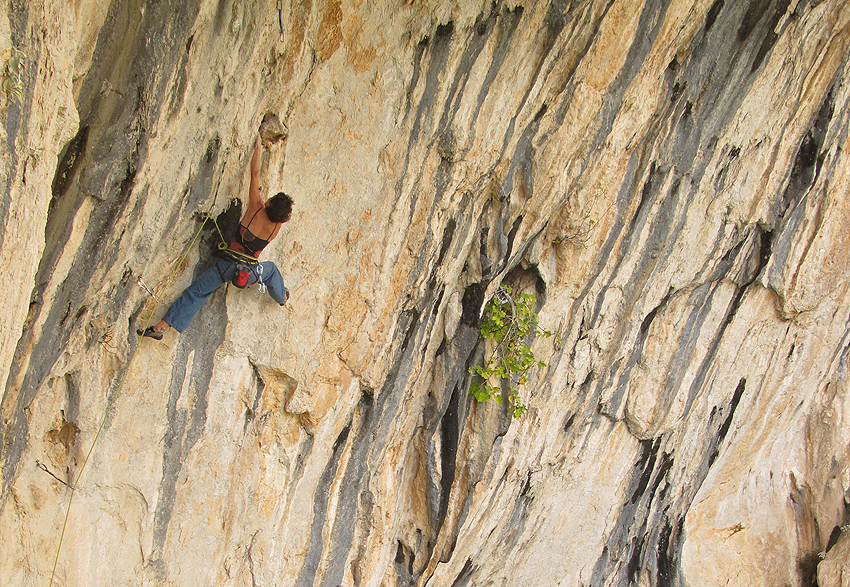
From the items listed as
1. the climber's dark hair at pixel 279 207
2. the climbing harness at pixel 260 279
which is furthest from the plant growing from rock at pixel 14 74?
the climbing harness at pixel 260 279

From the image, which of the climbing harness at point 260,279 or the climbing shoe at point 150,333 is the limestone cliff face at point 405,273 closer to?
the climbing shoe at point 150,333

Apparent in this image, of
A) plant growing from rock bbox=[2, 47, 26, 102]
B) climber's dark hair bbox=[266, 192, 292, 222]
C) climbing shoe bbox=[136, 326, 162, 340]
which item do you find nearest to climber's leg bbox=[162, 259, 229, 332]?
climbing shoe bbox=[136, 326, 162, 340]

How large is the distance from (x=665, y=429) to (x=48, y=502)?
6546 millimetres

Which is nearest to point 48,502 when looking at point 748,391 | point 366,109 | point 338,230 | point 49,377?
point 49,377

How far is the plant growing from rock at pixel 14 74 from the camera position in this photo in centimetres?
228

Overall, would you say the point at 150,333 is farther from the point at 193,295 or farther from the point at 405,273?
the point at 405,273

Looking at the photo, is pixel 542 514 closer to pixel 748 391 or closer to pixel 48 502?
pixel 748 391

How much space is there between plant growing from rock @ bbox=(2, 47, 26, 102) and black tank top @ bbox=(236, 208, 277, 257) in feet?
5.43

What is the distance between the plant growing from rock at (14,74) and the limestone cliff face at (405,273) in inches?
2.0

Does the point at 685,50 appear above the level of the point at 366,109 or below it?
above

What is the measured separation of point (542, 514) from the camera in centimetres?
703

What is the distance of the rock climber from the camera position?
3867 millimetres

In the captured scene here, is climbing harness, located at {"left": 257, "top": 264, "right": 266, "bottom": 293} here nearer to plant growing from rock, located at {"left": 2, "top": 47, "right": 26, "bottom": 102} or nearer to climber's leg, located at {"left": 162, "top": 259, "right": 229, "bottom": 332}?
climber's leg, located at {"left": 162, "top": 259, "right": 229, "bottom": 332}

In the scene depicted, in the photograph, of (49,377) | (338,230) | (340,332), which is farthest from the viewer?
(340,332)
